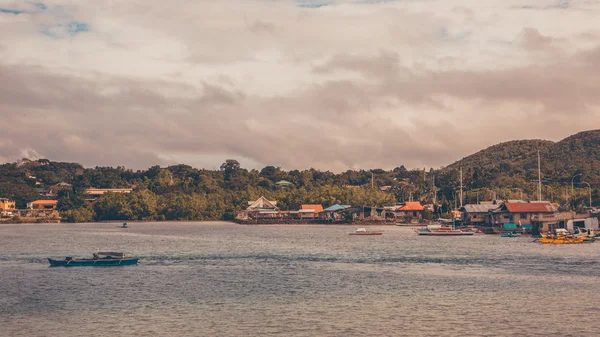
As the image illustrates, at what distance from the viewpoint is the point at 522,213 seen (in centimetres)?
12619

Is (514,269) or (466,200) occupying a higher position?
(466,200)

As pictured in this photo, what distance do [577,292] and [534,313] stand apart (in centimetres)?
990

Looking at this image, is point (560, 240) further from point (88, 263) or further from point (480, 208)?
point (88, 263)

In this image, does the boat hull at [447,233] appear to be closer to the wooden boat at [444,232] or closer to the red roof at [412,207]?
the wooden boat at [444,232]

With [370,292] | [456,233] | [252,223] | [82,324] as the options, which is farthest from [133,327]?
[252,223]

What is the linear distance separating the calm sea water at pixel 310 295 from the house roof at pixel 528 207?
44205 mm

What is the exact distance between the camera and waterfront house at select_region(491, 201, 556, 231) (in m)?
125

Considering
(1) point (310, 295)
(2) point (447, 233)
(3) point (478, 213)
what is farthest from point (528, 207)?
(1) point (310, 295)

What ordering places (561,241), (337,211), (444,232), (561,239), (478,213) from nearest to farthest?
(561,241), (561,239), (444,232), (478,213), (337,211)

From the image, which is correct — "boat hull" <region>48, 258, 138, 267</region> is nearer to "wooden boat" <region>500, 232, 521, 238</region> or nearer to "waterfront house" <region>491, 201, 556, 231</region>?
"wooden boat" <region>500, 232, 521, 238</region>

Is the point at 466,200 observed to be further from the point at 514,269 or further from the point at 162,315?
the point at 162,315

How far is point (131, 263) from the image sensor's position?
6881 cm

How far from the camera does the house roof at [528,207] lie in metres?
125

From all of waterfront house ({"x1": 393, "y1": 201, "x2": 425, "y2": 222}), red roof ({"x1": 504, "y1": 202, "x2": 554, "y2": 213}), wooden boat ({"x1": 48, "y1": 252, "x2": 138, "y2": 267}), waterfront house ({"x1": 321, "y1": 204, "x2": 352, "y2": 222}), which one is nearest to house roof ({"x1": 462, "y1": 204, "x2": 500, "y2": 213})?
red roof ({"x1": 504, "y1": 202, "x2": 554, "y2": 213})
